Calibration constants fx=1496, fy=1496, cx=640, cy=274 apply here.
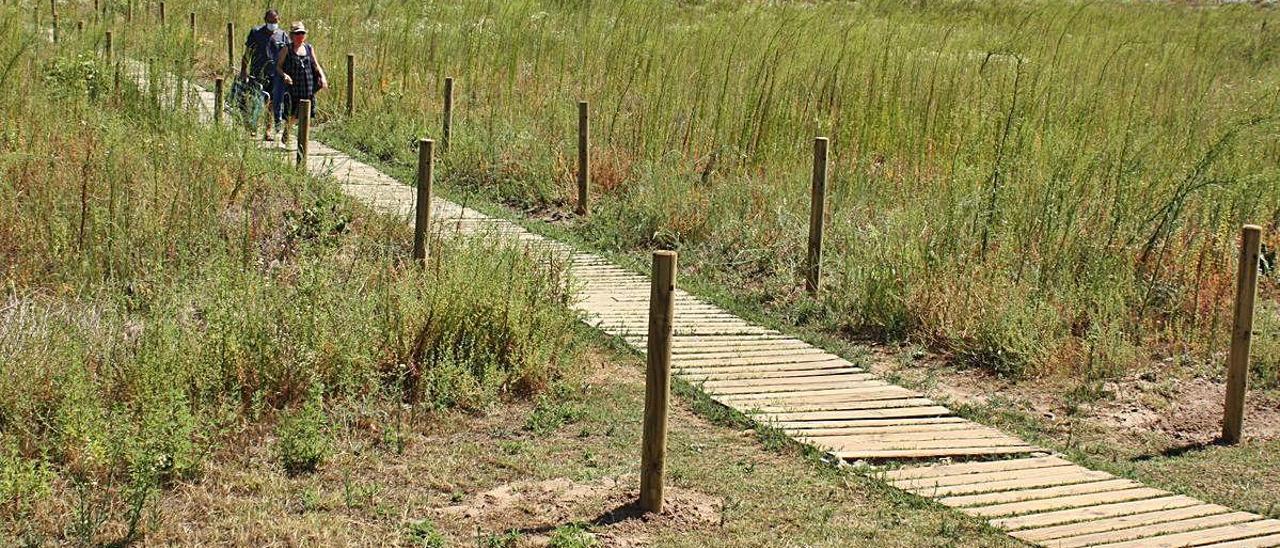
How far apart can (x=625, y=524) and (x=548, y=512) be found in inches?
11.7

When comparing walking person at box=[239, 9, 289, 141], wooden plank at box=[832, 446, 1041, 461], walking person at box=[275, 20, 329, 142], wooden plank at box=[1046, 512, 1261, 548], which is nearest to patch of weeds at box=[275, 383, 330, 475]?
wooden plank at box=[832, 446, 1041, 461]

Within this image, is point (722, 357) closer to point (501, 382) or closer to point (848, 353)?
point (848, 353)

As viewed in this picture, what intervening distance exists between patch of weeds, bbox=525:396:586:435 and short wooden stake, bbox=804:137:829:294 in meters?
2.84

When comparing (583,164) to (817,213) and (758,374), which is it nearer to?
(817,213)

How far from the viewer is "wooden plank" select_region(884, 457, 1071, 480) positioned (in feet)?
19.9

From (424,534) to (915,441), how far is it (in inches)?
93.0

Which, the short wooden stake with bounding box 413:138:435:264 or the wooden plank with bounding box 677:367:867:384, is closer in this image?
the wooden plank with bounding box 677:367:867:384

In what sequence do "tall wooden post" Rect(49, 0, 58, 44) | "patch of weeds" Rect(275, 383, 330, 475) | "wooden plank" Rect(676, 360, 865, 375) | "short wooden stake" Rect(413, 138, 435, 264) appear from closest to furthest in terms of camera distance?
"patch of weeds" Rect(275, 383, 330, 475) < "wooden plank" Rect(676, 360, 865, 375) < "short wooden stake" Rect(413, 138, 435, 264) < "tall wooden post" Rect(49, 0, 58, 44)

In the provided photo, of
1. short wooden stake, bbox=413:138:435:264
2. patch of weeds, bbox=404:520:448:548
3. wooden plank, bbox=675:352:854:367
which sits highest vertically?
short wooden stake, bbox=413:138:435:264

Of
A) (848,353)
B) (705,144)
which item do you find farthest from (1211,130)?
(848,353)

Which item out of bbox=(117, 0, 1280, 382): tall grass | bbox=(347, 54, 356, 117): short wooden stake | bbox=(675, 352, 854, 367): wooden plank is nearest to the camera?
bbox=(675, 352, 854, 367): wooden plank

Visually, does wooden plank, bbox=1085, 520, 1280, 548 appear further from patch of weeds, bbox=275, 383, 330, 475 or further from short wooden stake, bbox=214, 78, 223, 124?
short wooden stake, bbox=214, 78, 223, 124

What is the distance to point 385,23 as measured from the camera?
17.6 meters

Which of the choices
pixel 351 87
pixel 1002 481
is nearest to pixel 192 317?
pixel 1002 481
